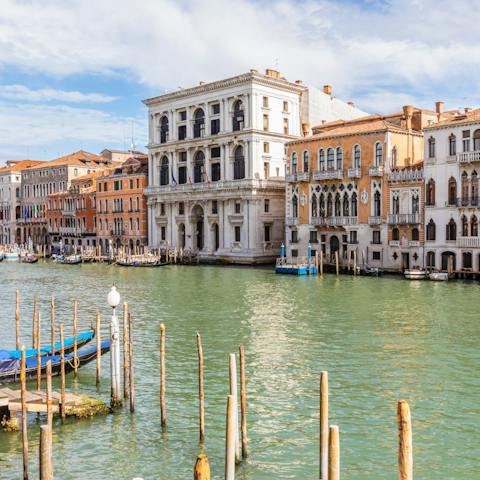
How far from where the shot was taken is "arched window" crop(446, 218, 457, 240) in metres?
27.6

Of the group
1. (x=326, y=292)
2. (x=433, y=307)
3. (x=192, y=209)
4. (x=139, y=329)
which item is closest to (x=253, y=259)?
(x=192, y=209)

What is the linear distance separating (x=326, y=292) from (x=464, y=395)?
1342cm

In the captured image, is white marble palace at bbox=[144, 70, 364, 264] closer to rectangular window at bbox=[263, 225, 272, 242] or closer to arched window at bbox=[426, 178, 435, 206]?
rectangular window at bbox=[263, 225, 272, 242]

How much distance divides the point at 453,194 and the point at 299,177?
28.6 feet

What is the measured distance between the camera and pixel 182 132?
43.0 metres

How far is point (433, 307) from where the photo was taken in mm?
19203

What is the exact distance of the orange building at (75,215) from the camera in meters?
50.7

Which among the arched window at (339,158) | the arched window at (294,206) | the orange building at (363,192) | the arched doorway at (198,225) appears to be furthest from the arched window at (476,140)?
the arched doorway at (198,225)

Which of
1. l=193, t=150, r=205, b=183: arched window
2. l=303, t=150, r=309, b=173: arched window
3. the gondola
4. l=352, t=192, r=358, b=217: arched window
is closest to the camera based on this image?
the gondola

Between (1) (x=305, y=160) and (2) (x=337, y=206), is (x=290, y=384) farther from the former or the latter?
(1) (x=305, y=160)

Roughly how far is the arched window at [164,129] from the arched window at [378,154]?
17293 mm

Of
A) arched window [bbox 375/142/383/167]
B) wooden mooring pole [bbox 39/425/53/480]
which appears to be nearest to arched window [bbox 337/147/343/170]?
arched window [bbox 375/142/383/167]

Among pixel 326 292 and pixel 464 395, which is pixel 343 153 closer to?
pixel 326 292

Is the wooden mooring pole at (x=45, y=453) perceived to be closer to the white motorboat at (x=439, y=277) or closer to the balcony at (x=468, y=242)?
the white motorboat at (x=439, y=277)
